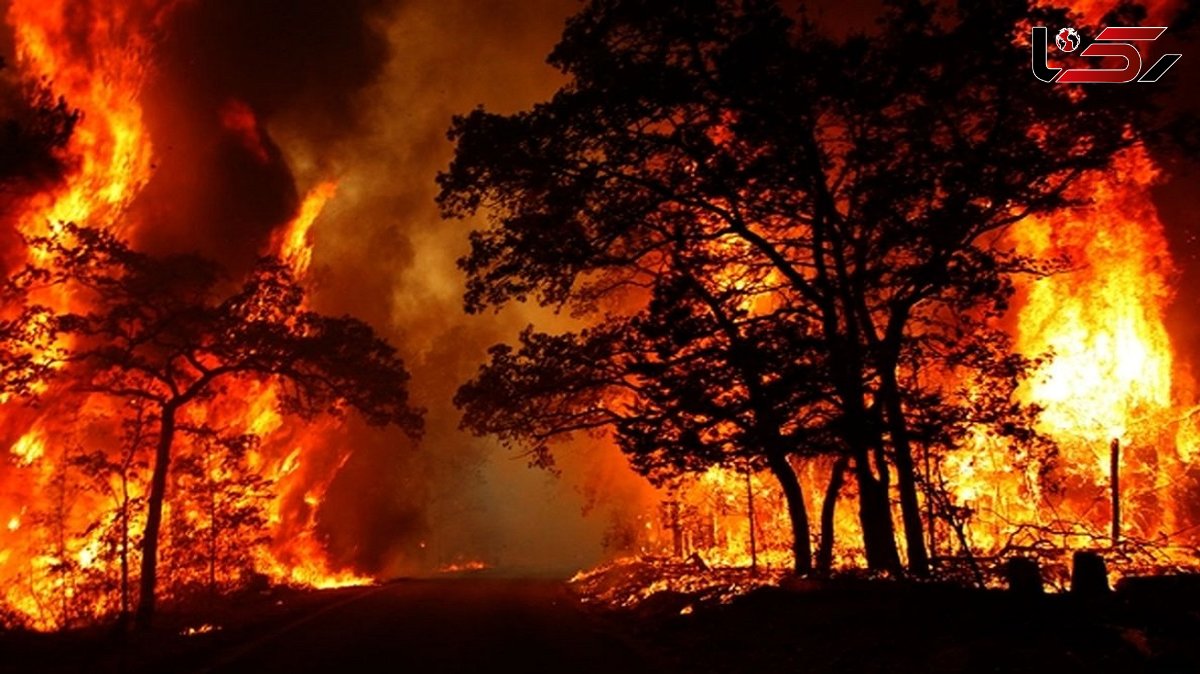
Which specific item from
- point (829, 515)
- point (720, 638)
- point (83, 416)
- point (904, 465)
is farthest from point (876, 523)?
point (83, 416)

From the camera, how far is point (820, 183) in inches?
570

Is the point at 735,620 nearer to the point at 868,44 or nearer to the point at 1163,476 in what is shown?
the point at 868,44

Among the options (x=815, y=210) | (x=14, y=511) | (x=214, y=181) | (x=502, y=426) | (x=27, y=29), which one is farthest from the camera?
(x=214, y=181)

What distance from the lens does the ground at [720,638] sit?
793cm

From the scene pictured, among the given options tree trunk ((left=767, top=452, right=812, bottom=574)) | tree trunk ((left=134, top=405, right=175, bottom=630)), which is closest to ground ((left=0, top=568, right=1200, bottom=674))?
tree trunk ((left=134, top=405, right=175, bottom=630))

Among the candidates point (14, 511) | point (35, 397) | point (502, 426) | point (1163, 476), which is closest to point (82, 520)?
point (14, 511)

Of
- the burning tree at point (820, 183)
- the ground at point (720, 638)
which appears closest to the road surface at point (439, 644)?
the ground at point (720, 638)

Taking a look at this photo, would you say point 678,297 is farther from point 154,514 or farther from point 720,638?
point 154,514

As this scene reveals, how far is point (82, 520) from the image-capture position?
97.1 ft

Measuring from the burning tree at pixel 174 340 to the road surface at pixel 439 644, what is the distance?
18.3ft

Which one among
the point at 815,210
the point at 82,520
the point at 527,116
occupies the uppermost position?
the point at 527,116

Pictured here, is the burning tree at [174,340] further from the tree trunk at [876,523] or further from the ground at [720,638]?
the tree trunk at [876,523]

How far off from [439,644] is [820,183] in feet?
32.8

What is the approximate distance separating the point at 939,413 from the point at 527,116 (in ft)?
29.3
